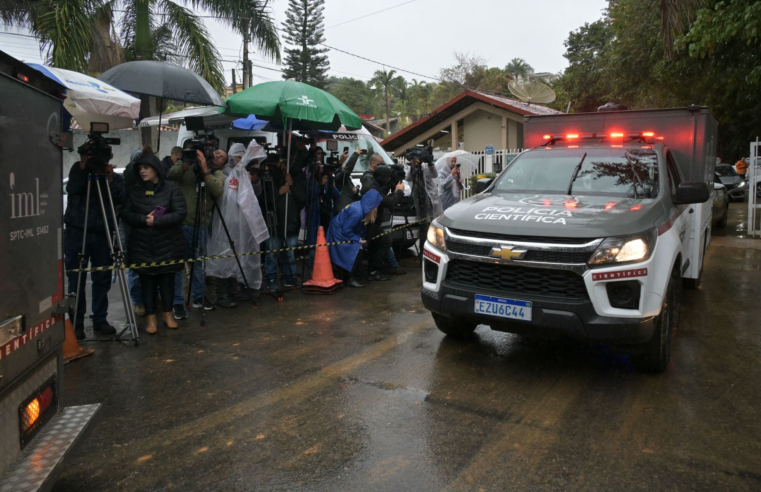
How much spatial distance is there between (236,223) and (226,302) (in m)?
0.99

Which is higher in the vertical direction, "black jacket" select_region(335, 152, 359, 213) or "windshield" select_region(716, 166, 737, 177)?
"windshield" select_region(716, 166, 737, 177)

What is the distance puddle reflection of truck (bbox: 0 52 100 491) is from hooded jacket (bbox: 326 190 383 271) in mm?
4916

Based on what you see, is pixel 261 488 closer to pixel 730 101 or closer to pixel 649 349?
pixel 649 349

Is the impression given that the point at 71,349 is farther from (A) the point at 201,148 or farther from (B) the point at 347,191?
(B) the point at 347,191

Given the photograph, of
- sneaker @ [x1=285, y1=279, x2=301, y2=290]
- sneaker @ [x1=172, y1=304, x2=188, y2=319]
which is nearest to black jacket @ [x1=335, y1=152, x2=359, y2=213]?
sneaker @ [x1=285, y1=279, x2=301, y2=290]

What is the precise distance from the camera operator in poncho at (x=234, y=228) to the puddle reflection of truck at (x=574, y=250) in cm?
283

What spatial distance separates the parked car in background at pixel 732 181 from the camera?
843 inches

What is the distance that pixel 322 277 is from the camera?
770 centimetres

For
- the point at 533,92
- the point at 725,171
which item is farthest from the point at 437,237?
the point at 725,171

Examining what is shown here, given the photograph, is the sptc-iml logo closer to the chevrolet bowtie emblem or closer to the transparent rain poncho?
the transparent rain poncho

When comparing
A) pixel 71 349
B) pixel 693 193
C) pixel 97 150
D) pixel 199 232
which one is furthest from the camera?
pixel 199 232

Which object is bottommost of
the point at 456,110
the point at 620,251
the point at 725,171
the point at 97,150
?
the point at 620,251

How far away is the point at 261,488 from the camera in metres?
3.06

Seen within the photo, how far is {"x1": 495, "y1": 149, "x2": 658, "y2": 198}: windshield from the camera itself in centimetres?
518
